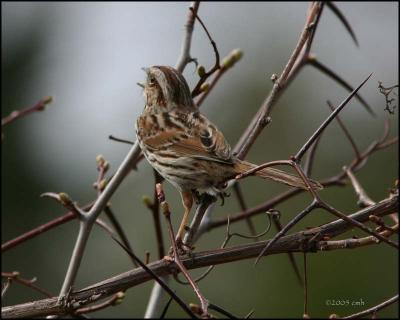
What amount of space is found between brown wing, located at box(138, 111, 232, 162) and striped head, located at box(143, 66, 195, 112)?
0.23ft

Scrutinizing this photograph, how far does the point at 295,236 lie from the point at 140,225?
8.73 m

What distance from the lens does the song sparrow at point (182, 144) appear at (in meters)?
3.67

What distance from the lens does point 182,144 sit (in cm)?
410

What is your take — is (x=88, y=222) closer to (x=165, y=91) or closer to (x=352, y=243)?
(x=352, y=243)

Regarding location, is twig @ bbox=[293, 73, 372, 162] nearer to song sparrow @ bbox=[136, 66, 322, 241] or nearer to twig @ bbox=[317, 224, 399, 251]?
twig @ bbox=[317, 224, 399, 251]

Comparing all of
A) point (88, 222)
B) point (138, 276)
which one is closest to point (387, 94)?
point (138, 276)

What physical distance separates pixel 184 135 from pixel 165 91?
0.41m

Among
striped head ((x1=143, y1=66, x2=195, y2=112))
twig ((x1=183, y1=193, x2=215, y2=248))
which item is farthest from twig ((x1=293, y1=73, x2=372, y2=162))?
striped head ((x1=143, y1=66, x2=195, y2=112))

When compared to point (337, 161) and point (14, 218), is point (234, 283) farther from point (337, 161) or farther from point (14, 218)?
point (14, 218)

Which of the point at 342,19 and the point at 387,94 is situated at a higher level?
the point at 342,19

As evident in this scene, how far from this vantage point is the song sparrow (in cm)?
367

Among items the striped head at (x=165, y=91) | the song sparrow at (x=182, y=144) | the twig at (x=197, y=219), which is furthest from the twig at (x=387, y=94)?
the striped head at (x=165, y=91)

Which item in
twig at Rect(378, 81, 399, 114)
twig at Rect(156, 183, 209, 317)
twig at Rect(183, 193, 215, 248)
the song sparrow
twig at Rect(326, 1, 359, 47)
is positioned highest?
twig at Rect(326, 1, 359, 47)

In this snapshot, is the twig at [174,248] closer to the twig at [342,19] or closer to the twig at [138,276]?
the twig at [138,276]
